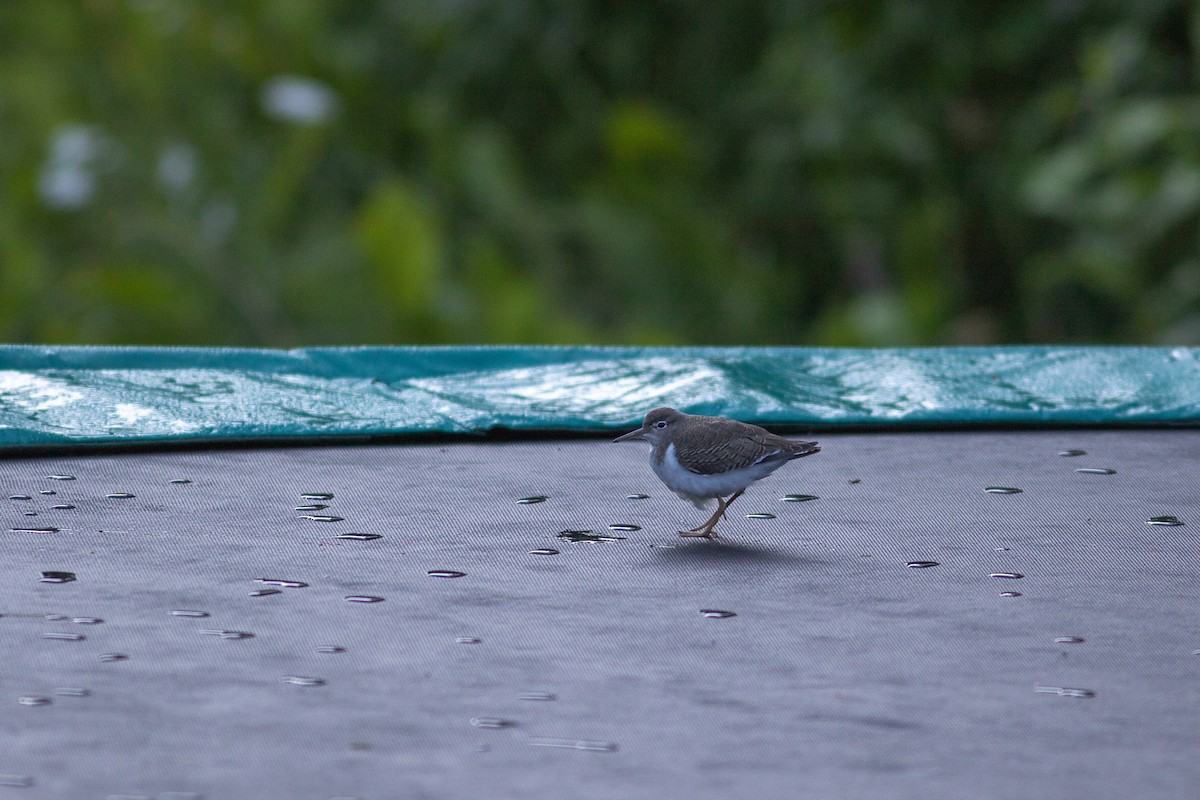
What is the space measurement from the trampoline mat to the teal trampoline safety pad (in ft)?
0.50

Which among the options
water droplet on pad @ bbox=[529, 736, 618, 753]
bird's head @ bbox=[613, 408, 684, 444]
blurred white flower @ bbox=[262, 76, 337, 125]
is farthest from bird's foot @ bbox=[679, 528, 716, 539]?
blurred white flower @ bbox=[262, 76, 337, 125]

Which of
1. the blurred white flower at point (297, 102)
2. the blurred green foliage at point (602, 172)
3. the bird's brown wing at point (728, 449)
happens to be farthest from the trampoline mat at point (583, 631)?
the blurred white flower at point (297, 102)

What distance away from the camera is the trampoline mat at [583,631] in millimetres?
1212

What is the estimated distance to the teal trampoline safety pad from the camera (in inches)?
102

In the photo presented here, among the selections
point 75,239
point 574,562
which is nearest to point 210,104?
point 75,239

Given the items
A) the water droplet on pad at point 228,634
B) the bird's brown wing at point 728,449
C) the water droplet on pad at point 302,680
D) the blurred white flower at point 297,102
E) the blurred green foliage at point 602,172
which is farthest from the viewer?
the blurred white flower at point 297,102

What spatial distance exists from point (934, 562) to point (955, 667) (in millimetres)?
426

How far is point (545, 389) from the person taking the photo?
2920mm

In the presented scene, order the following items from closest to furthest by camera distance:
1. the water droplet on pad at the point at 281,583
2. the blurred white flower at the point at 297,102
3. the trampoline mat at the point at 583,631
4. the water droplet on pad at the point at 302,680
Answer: the trampoline mat at the point at 583,631, the water droplet on pad at the point at 302,680, the water droplet on pad at the point at 281,583, the blurred white flower at the point at 297,102

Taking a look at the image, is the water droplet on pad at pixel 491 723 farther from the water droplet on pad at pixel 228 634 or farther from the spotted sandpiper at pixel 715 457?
the spotted sandpiper at pixel 715 457

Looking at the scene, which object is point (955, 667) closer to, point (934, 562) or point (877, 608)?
point (877, 608)

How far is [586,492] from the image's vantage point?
2287mm

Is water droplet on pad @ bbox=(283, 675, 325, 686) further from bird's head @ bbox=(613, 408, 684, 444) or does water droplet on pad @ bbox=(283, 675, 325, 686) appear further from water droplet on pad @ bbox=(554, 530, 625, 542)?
bird's head @ bbox=(613, 408, 684, 444)

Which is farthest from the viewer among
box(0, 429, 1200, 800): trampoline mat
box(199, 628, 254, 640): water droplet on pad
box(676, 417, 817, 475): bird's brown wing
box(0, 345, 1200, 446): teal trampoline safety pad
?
box(0, 345, 1200, 446): teal trampoline safety pad
